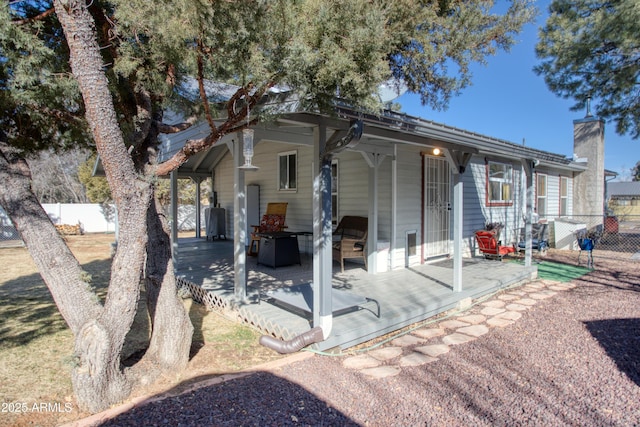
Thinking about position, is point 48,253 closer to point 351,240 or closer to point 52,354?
point 52,354

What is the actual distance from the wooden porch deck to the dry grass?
0.27 meters

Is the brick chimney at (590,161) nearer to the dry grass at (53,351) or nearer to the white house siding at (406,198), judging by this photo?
the white house siding at (406,198)

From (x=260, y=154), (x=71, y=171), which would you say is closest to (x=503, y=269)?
(x=260, y=154)

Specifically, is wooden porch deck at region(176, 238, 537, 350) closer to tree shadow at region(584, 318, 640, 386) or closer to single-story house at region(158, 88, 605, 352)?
single-story house at region(158, 88, 605, 352)

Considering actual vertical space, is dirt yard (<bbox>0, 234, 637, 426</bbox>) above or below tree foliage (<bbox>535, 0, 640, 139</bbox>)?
below

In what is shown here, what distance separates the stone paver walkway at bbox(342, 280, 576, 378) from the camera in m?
3.38

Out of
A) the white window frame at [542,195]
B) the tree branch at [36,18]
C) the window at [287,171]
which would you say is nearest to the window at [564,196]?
the white window frame at [542,195]

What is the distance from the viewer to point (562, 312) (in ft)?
16.0

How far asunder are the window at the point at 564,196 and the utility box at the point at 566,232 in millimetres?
1339

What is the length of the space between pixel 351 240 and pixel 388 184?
4.04ft

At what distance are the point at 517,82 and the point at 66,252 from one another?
22.3 m

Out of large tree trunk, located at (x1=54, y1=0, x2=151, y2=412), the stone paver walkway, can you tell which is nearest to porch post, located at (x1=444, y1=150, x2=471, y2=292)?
the stone paver walkway

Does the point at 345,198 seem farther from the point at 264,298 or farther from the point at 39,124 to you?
the point at 39,124

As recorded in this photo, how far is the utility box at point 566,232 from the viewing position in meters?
10.7
